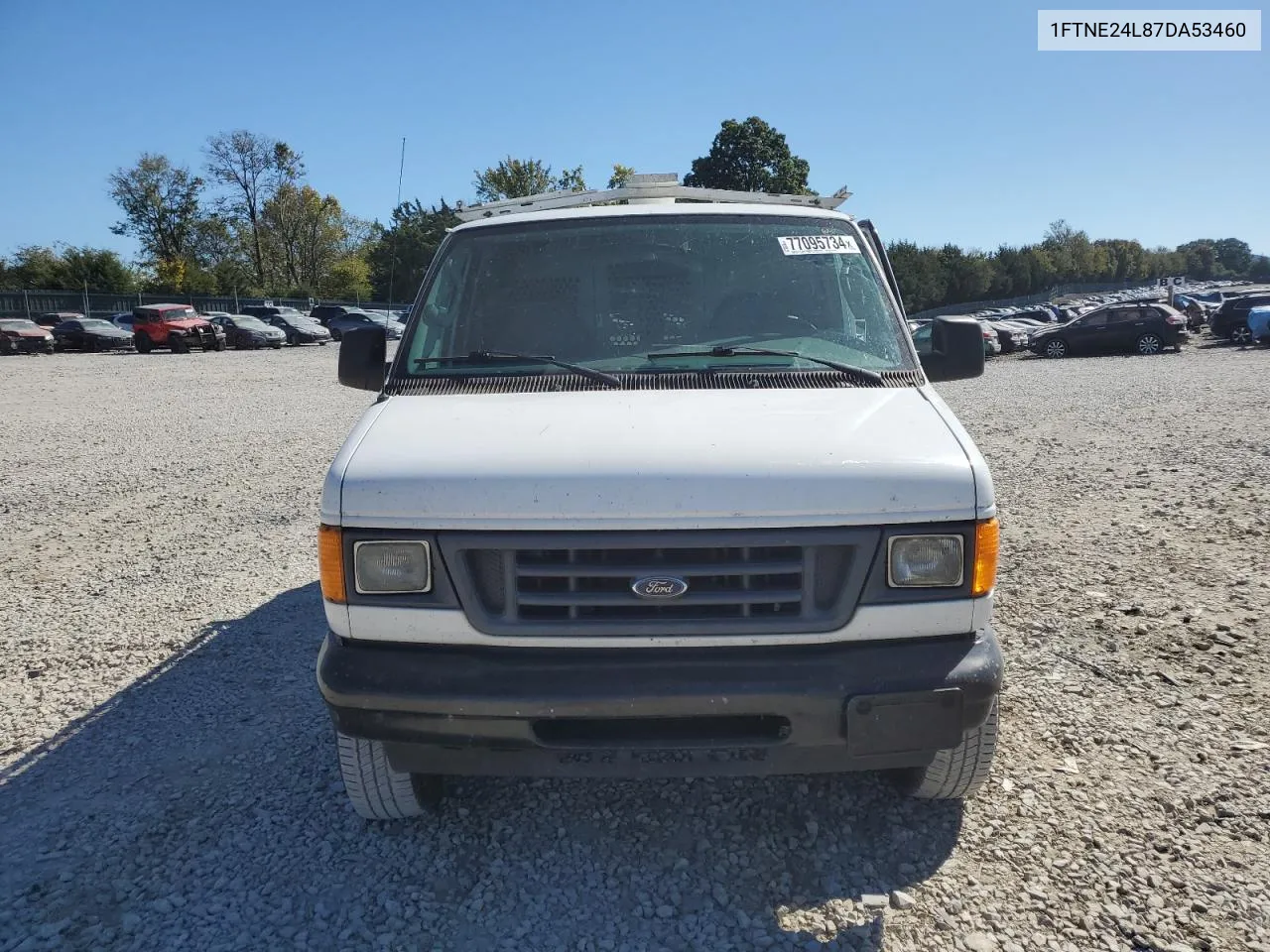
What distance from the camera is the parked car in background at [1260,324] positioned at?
1070 inches

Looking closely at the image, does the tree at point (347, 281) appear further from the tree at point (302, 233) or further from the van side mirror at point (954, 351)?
the van side mirror at point (954, 351)

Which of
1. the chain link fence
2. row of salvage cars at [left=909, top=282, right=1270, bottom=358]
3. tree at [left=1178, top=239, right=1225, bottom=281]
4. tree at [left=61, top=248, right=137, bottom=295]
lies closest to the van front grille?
row of salvage cars at [left=909, top=282, right=1270, bottom=358]

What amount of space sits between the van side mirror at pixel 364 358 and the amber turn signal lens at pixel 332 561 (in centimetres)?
123

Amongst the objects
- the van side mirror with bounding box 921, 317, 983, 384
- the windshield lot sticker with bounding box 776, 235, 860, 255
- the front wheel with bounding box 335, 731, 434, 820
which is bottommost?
the front wheel with bounding box 335, 731, 434, 820

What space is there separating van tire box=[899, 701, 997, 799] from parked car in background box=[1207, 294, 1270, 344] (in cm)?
3166

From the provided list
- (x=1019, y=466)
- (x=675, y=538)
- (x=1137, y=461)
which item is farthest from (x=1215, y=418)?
(x=675, y=538)

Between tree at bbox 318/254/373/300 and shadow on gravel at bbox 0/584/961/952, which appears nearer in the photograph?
shadow on gravel at bbox 0/584/961/952

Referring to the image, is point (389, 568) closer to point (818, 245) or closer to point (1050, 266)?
point (818, 245)

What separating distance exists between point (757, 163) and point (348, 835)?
5973 cm

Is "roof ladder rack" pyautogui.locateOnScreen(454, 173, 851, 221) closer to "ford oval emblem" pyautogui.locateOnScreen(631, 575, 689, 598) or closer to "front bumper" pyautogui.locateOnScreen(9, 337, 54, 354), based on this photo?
"ford oval emblem" pyautogui.locateOnScreen(631, 575, 689, 598)

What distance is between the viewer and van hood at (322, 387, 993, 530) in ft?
8.20

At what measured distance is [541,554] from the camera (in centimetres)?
258

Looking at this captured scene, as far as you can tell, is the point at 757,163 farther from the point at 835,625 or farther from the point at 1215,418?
the point at 835,625

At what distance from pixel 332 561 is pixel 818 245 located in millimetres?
2354
